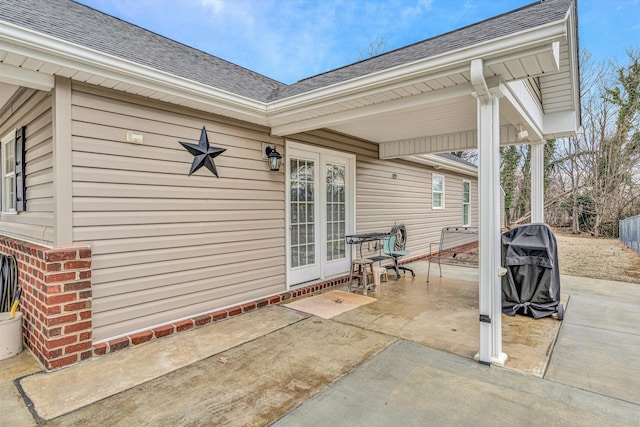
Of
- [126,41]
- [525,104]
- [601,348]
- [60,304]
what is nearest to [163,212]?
[60,304]

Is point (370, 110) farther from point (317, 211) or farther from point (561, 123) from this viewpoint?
point (561, 123)

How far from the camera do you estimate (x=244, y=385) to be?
8.10 ft

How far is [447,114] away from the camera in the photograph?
4355 millimetres

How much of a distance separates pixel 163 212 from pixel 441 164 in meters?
7.36

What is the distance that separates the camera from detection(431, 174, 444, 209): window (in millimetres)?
9250

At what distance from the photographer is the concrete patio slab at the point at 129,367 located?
231cm

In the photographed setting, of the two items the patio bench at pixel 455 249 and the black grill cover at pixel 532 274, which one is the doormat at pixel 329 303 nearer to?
the black grill cover at pixel 532 274

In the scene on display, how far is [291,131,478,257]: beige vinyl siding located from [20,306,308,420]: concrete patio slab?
2.75m

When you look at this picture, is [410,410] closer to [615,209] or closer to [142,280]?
[142,280]

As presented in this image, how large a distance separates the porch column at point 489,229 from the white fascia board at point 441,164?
4.55 metres

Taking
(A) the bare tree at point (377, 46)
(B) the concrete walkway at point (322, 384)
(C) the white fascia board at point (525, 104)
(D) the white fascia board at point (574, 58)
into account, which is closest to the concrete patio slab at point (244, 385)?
(B) the concrete walkway at point (322, 384)

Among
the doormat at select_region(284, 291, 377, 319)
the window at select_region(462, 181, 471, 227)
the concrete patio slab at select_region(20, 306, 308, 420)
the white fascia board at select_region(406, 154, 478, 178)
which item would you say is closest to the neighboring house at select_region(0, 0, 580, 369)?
the concrete patio slab at select_region(20, 306, 308, 420)

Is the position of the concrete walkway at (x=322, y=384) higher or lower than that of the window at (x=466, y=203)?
lower

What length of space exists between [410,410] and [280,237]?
2.91m
